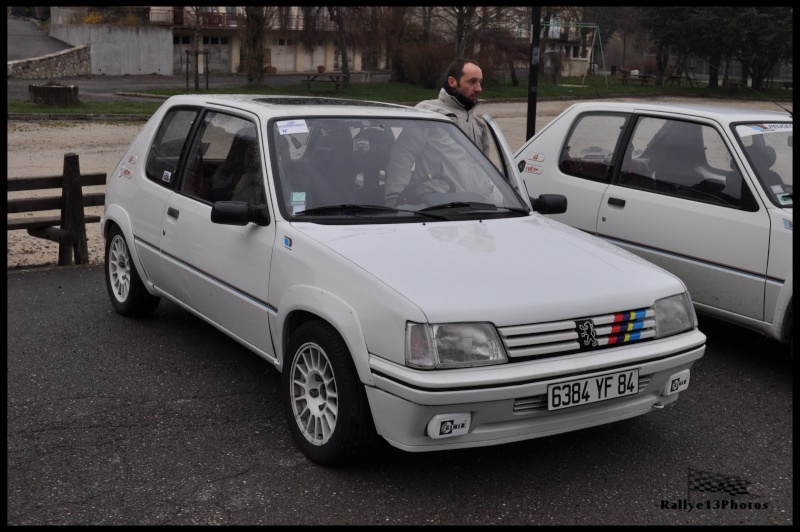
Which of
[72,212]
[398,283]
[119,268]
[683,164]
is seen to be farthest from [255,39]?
[398,283]

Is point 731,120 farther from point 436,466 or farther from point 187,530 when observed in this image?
point 187,530

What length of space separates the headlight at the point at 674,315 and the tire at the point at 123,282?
147 inches

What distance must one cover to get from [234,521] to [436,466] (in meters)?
1.05

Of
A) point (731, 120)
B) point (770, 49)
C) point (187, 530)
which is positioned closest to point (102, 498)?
point (187, 530)

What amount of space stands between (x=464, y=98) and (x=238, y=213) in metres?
2.87

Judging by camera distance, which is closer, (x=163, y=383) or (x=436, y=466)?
(x=436, y=466)

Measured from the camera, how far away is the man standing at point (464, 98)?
7125 millimetres

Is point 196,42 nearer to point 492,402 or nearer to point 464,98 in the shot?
point 464,98

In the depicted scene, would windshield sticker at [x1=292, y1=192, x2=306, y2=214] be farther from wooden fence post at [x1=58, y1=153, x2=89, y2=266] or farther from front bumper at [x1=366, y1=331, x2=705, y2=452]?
wooden fence post at [x1=58, y1=153, x2=89, y2=266]

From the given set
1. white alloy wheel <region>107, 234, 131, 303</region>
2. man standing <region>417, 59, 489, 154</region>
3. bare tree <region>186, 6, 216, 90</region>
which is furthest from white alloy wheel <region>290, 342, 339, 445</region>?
bare tree <region>186, 6, 216, 90</region>

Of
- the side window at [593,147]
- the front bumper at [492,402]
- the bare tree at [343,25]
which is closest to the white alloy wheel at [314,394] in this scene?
the front bumper at [492,402]

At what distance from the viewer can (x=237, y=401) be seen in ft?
17.4

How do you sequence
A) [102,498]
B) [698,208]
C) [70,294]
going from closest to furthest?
1. [102,498]
2. [698,208]
3. [70,294]

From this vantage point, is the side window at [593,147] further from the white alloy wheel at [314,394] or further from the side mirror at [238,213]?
the white alloy wheel at [314,394]
